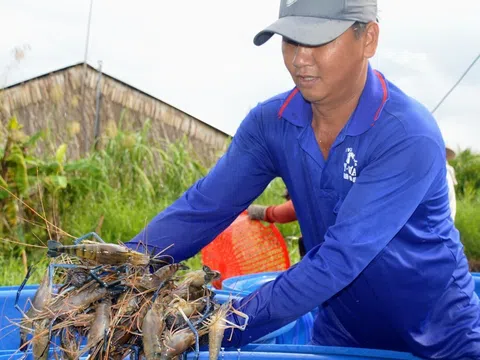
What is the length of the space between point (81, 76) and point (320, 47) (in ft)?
22.8

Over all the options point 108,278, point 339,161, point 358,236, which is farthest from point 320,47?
point 108,278

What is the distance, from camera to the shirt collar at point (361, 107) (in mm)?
2533

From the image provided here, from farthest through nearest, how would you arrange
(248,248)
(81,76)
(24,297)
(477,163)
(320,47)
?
(477,163) < (81,76) < (248,248) < (24,297) < (320,47)

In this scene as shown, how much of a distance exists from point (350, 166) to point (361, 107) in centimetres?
21

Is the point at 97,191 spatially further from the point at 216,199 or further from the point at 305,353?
the point at 305,353

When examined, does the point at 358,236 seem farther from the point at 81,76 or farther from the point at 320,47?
the point at 81,76

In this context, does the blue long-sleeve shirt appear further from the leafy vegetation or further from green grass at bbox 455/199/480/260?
green grass at bbox 455/199/480/260

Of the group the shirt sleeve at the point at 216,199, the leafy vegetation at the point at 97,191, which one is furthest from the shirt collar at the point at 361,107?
the leafy vegetation at the point at 97,191

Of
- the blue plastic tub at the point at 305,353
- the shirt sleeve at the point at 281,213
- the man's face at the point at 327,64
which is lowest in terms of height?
the blue plastic tub at the point at 305,353

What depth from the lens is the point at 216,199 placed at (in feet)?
9.39

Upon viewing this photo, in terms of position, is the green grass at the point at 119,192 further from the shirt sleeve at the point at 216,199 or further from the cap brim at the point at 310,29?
the cap brim at the point at 310,29

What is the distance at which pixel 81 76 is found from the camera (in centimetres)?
899

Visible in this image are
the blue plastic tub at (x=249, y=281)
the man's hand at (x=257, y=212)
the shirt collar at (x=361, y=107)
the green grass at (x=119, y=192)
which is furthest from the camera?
the green grass at (x=119, y=192)

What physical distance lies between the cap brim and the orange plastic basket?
2477 millimetres
